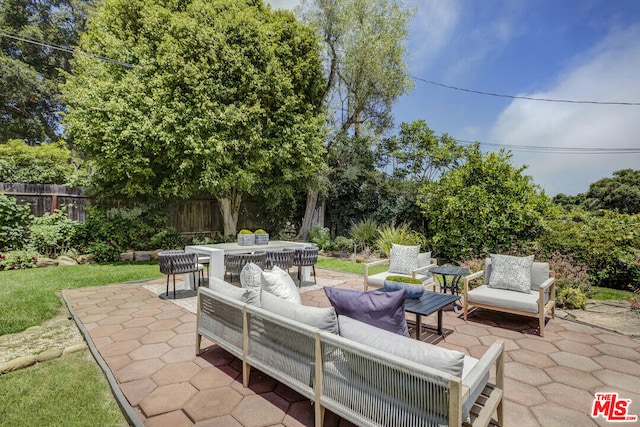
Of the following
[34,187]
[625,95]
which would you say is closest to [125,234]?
[34,187]

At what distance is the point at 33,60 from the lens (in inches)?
671

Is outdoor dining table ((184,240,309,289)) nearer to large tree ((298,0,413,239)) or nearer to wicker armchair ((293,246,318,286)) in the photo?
wicker armchair ((293,246,318,286))

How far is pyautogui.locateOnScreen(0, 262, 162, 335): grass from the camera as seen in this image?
14.3 feet

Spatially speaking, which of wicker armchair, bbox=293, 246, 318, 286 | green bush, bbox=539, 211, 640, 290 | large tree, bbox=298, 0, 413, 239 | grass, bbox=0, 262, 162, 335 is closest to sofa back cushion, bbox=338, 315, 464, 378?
wicker armchair, bbox=293, 246, 318, 286

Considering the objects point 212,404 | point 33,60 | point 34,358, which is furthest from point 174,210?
point 33,60

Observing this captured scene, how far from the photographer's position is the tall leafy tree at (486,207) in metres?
7.16

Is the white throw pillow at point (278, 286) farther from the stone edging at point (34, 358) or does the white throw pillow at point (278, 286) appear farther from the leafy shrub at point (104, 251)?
the leafy shrub at point (104, 251)

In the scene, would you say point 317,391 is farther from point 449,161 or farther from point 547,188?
point 449,161

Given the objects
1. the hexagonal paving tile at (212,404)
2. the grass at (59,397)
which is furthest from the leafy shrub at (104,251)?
the hexagonal paving tile at (212,404)

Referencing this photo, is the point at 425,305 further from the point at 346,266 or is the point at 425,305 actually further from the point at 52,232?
the point at 52,232

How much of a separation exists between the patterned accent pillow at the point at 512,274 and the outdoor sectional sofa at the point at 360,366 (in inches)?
107

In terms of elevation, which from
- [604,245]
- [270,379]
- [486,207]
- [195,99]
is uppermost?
[195,99]

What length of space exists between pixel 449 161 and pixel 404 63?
4519 mm

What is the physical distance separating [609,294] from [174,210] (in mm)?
11502
